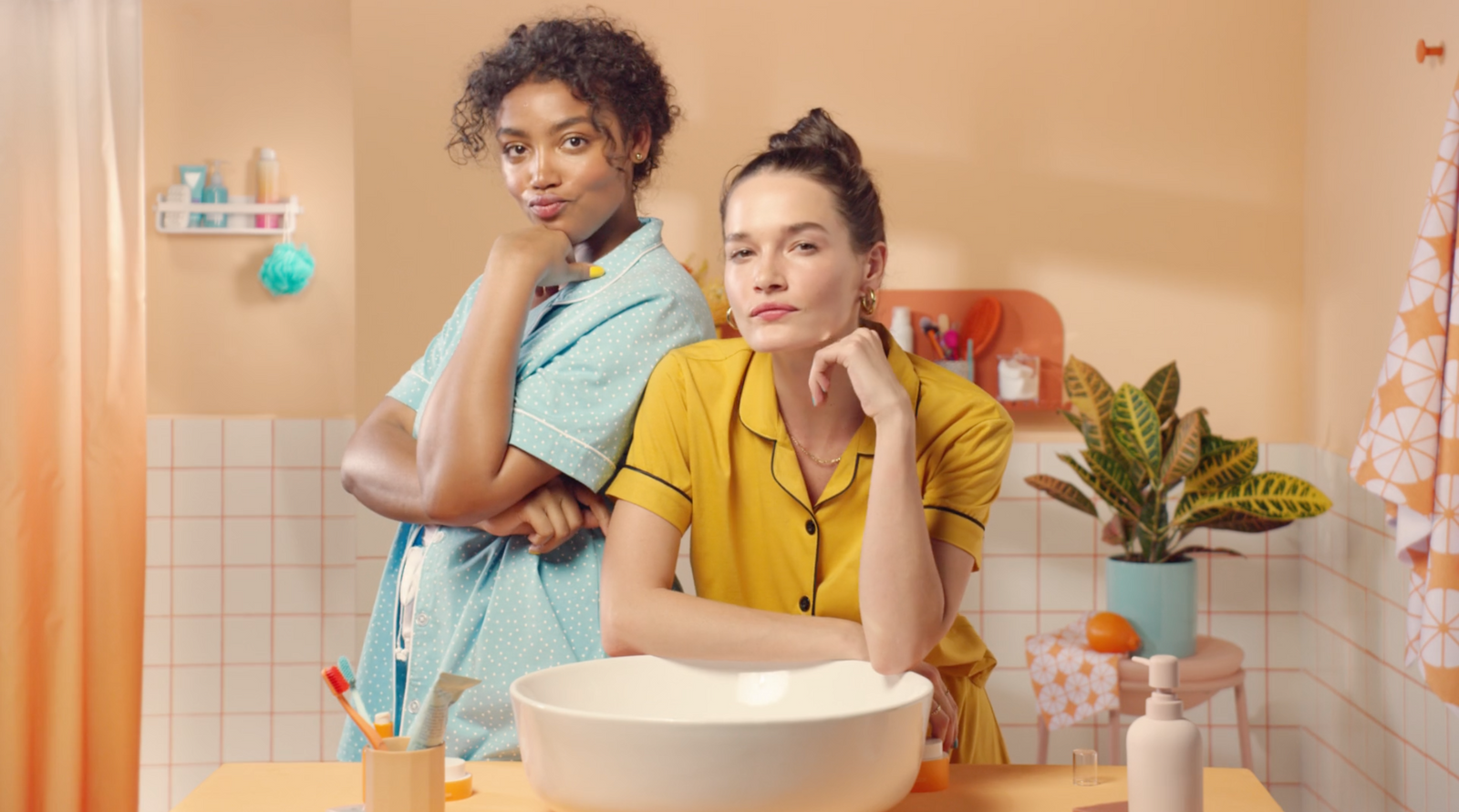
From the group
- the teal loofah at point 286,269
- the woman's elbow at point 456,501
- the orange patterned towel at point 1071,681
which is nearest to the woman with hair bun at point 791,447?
the woman's elbow at point 456,501

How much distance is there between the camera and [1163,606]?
2.56 meters

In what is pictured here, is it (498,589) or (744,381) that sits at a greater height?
(744,381)

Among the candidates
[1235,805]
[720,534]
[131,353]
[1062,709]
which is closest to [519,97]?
[720,534]

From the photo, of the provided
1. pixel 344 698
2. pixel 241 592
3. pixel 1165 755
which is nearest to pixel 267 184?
pixel 241 592

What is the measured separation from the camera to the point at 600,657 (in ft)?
4.01

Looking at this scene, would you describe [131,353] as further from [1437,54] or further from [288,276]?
[1437,54]

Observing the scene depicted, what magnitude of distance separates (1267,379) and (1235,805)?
6.99ft

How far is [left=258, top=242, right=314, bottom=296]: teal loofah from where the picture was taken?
3.21m

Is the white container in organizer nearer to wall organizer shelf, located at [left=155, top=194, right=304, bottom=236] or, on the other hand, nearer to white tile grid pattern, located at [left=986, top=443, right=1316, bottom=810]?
white tile grid pattern, located at [left=986, top=443, right=1316, bottom=810]

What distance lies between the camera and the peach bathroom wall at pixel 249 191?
128 inches

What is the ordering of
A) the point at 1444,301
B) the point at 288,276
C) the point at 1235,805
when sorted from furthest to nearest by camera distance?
the point at 288,276 < the point at 1444,301 < the point at 1235,805

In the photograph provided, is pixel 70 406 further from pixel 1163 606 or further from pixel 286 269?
pixel 1163 606

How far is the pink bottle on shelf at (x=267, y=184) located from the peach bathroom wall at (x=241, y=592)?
511 millimetres

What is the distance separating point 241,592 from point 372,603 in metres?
0.45
